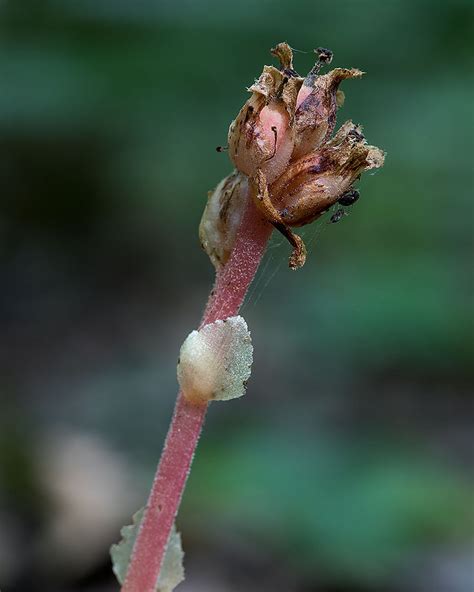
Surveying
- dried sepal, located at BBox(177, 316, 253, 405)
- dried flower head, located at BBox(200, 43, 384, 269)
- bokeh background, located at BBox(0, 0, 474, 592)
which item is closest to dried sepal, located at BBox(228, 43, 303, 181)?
dried flower head, located at BBox(200, 43, 384, 269)

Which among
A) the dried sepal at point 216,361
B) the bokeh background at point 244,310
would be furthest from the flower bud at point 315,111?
the bokeh background at point 244,310

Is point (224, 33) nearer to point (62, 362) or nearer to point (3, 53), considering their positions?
point (3, 53)

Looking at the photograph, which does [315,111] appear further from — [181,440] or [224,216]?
[181,440]

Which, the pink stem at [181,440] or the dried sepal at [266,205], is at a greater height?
the dried sepal at [266,205]

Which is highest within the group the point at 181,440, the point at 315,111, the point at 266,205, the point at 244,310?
the point at 244,310

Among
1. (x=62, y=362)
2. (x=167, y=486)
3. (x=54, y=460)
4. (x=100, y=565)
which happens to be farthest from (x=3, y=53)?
(x=167, y=486)

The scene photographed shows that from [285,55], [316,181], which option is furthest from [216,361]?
[285,55]

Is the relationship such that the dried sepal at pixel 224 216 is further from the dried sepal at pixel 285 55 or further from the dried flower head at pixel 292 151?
the dried sepal at pixel 285 55
